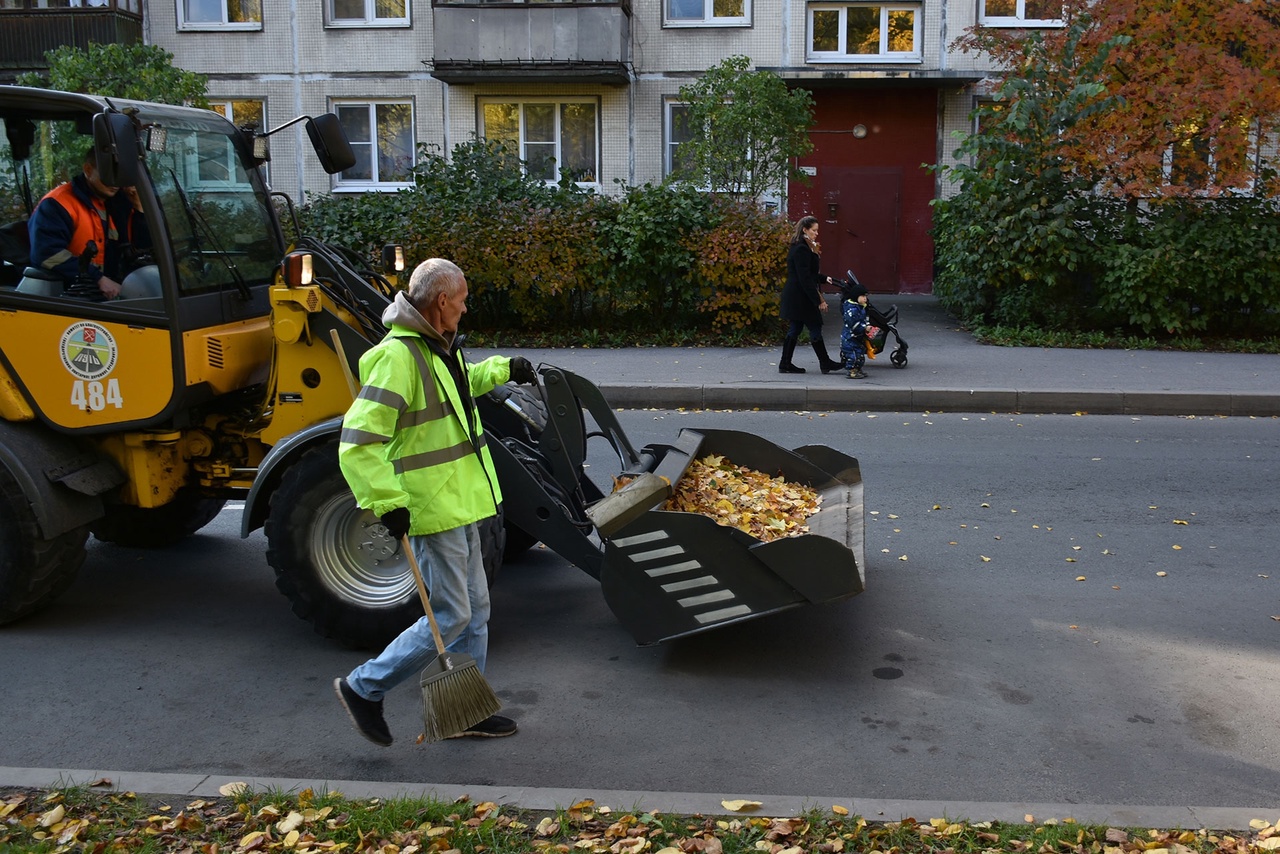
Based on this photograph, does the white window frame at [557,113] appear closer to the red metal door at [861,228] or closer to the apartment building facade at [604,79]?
the apartment building facade at [604,79]

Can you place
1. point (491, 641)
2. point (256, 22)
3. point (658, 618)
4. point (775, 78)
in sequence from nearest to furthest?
point (658, 618) → point (491, 641) → point (775, 78) → point (256, 22)

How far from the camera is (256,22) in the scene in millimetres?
24406

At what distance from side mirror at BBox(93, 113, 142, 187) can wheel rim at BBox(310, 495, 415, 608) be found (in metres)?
1.66

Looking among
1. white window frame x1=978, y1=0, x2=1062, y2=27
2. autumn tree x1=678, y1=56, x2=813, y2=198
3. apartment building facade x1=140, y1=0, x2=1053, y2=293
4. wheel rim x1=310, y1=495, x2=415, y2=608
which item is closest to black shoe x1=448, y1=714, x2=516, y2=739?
wheel rim x1=310, y1=495, x2=415, y2=608

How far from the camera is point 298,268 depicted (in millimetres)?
5473

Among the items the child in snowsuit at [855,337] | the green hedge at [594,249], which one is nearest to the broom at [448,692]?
the child in snowsuit at [855,337]

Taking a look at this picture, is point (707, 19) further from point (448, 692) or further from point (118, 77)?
point (448, 692)

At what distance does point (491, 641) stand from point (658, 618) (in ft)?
3.27

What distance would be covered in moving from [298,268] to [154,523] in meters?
2.49

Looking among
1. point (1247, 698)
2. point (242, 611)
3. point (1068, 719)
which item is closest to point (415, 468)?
point (242, 611)

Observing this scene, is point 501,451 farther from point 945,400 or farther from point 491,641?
point 945,400

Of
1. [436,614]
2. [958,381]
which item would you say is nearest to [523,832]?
[436,614]

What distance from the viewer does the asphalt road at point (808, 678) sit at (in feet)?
14.6

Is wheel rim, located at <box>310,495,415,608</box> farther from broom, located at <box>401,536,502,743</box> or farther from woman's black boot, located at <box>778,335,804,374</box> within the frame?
woman's black boot, located at <box>778,335,804,374</box>
